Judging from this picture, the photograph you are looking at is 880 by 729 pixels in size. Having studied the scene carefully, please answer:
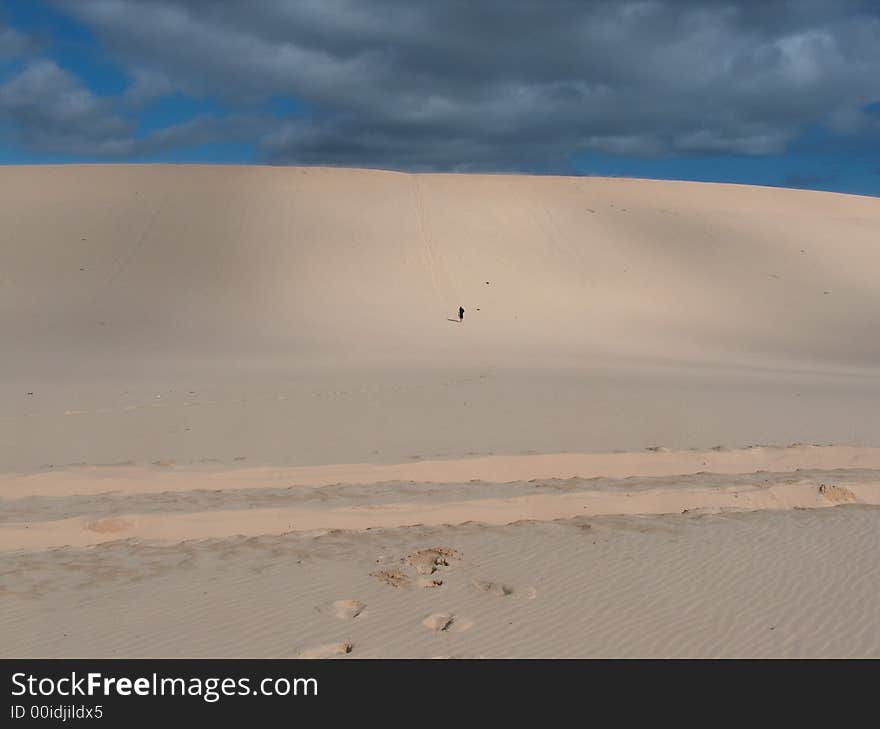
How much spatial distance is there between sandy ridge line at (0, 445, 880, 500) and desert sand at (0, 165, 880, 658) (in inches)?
1.8

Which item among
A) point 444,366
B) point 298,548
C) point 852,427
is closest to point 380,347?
point 444,366

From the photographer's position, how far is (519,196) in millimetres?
37344

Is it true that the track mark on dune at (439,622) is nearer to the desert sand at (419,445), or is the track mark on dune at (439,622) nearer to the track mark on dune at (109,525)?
the desert sand at (419,445)

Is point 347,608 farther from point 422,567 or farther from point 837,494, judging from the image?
Result: point 837,494

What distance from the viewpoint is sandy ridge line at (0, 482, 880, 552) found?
23.6 feet

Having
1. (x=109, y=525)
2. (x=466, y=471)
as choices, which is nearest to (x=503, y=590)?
(x=466, y=471)

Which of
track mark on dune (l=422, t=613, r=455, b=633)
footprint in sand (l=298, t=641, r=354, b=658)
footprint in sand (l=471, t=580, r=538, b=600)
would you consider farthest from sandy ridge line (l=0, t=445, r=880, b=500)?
footprint in sand (l=298, t=641, r=354, b=658)

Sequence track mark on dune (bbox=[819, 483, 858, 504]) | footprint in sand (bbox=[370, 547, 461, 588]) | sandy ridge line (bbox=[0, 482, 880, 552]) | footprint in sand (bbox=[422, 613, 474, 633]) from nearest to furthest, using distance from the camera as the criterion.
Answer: footprint in sand (bbox=[422, 613, 474, 633])
footprint in sand (bbox=[370, 547, 461, 588])
sandy ridge line (bbox=[0, 482, 880, 552])
track mark on dune (bbox=[819, 483, 858, 504])

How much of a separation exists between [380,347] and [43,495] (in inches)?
526

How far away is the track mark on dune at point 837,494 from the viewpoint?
8570 millimetres

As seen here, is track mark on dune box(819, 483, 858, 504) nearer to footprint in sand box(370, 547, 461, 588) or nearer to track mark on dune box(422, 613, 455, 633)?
footprint in sand box(370, 547, 461, 588)

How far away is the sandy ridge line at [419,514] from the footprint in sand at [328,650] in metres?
2.42

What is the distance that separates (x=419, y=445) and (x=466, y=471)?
4.35 feet
